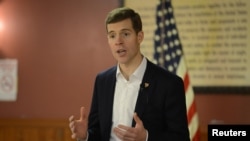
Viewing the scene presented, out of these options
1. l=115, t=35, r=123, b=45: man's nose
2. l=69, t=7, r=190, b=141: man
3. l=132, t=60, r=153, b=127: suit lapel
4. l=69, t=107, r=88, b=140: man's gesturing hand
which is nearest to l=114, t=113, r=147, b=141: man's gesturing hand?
l=69, t=7, r=190, b=141: man

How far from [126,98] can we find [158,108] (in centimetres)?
18

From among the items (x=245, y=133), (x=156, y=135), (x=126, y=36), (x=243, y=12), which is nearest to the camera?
(x=156, y=135)

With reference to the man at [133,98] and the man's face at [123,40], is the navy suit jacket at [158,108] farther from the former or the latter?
the man's face at [123,40]

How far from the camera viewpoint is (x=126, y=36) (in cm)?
179

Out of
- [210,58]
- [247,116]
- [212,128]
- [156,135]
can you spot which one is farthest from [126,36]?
[247,116]

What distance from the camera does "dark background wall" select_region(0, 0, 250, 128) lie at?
3.62m

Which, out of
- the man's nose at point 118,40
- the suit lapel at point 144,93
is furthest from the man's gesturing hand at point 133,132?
the man's nose at point 118,40

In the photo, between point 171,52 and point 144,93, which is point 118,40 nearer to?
point 144,93

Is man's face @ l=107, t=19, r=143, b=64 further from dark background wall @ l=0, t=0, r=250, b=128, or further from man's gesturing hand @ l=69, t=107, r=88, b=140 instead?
dark background wall @ l=0, t=0, r=250, b=128

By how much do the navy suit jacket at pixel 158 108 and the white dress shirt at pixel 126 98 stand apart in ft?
0.08

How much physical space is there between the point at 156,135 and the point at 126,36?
0.48 metres

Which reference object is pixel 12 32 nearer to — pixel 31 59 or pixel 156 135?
pixel 31 59

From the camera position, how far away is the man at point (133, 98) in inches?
66.8

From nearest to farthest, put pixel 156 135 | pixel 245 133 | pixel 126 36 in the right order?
pixel 156 135, pixel 126 36, pixel 245 133
